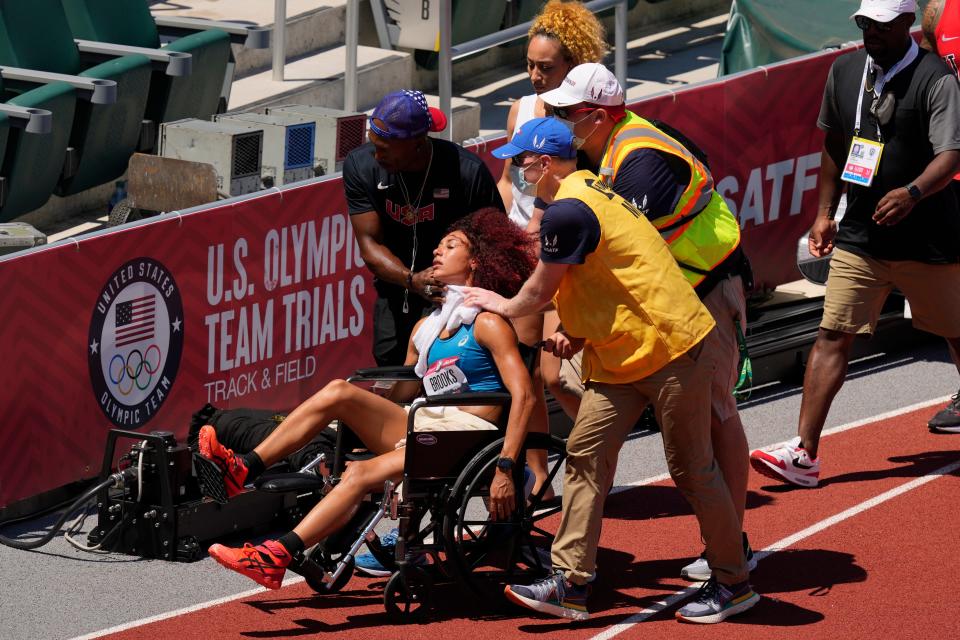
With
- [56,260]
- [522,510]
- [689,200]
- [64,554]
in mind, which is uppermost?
[689,200]

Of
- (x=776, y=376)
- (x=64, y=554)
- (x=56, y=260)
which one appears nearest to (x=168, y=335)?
(x=56, y=260)

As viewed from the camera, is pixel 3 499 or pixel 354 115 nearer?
pixel 3 499

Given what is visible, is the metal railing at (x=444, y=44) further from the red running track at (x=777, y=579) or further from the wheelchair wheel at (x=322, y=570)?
the wheelchair wheel at (x=322, y=570)

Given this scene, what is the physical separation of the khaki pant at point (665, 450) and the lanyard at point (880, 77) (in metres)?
2.11

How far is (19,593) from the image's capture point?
20.7ft

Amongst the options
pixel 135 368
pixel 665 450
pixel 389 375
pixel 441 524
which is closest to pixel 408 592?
pixel 441 524

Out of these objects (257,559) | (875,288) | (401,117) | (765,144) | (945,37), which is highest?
(945,37)

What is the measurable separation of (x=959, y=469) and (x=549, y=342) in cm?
287

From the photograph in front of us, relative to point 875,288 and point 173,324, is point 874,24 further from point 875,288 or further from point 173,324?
point 173,324

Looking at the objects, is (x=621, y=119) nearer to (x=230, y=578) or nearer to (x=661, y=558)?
(x=661, y=558)

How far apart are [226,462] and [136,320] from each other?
1.27 meters

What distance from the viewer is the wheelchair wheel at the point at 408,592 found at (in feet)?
19.4

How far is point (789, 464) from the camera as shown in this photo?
7.47 m

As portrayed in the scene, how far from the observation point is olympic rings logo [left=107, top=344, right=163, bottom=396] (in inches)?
289
